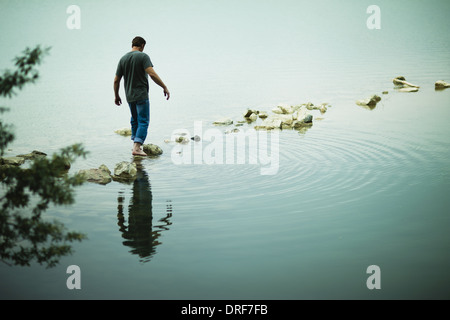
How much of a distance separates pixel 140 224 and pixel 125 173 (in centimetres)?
205

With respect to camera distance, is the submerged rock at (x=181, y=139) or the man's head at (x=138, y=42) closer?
the man's head at (x=138, y=42)

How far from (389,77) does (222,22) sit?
61.7m

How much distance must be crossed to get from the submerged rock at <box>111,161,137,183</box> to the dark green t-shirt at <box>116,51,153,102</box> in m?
1.79

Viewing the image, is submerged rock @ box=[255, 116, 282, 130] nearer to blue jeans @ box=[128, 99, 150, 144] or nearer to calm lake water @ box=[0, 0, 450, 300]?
calm lake water @ box=[0, 0, 450, 300]

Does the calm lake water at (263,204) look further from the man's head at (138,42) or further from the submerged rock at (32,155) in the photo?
the man's head at (138,42)

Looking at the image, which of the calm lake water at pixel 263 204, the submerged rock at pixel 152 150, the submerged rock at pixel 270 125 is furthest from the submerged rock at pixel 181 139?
the submerged rock at pixel 270 125

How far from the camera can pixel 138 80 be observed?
8633 millimetres

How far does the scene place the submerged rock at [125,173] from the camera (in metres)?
7.26

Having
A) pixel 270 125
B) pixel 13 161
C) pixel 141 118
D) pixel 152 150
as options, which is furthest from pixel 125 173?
pixel 270 125

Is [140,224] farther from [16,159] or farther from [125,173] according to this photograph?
[16,159]

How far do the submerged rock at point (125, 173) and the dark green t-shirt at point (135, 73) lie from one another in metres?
1.79

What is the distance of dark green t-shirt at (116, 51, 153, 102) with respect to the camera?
845 cm

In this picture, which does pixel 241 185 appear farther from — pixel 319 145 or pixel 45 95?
pixel 45 95
